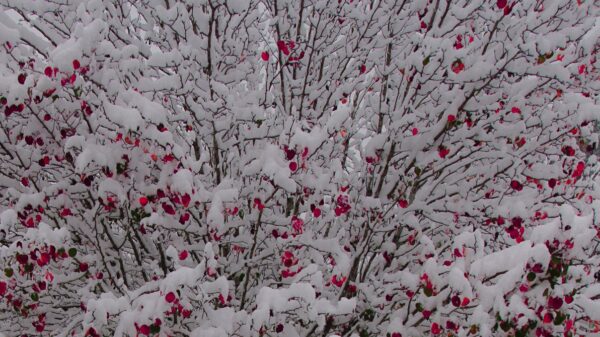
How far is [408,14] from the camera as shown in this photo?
411 centimetres

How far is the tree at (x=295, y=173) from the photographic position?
104 inches

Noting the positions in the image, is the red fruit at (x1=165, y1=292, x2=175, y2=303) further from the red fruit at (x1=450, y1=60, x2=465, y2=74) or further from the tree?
the red fruit at (x1=450, y1=60, x2=465, y2=74)

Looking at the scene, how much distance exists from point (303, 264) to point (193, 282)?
1.53 meters

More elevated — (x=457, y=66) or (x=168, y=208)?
(x=457, y=66)

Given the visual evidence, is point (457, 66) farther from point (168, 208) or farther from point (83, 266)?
point (83, 266)

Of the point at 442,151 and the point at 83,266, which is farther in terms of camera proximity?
the point at 442,151

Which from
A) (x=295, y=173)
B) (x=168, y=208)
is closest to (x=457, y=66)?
(x=295, y=173)

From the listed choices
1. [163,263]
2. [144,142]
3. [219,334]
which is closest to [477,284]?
[219,334]

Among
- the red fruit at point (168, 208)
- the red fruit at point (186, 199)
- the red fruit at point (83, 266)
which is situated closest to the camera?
the red fruit at point (186, 199)

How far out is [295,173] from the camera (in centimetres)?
307

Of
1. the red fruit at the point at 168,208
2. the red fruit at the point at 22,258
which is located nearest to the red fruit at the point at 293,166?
the red fruit at the point at 168,208

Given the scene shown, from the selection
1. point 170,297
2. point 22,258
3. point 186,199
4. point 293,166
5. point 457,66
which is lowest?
point 170,297

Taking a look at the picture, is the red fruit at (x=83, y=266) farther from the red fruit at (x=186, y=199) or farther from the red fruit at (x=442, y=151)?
the red fruit at (x=442, y=151)

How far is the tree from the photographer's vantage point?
2641mm
